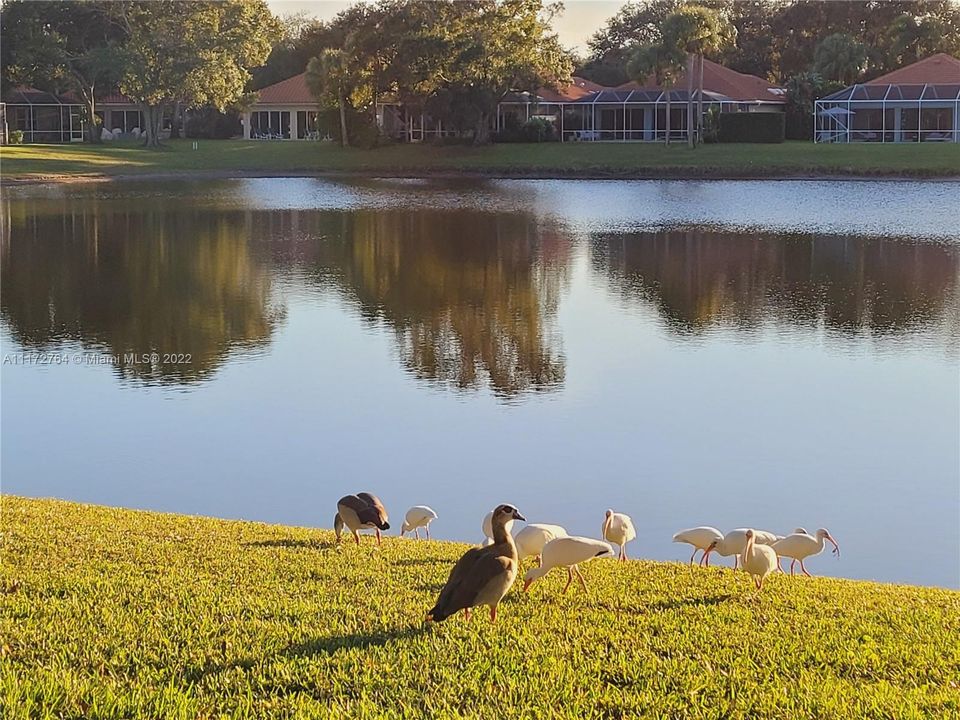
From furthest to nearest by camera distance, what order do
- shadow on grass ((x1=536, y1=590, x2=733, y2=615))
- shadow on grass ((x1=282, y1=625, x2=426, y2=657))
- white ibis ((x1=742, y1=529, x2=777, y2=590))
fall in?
white ibis ((x1=742, y1=529, x2=777, y2=590))
shadow on grass ((x1=536, y1=590, x2=733, y2=615))
shadow on grass ((x1=282, y1=625, x2=426, y2=657))

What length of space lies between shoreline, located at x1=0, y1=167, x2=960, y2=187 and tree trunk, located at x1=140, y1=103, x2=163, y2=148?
11202 millimetres

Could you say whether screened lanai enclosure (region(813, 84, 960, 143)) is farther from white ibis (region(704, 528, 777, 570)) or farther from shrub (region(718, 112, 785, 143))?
white ibis (region(704, 528, 777, 570))

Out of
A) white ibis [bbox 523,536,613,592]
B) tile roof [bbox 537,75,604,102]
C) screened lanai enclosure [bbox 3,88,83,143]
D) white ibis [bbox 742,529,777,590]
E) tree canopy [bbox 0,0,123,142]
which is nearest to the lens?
white ibis [bbox 523,536,613,592]

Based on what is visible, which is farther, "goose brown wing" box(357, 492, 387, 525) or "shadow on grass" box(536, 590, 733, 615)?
"goose brown wing" box(357, 492, 387, 525)

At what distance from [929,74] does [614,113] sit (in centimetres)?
1345

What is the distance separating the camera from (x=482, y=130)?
5875 centimetres

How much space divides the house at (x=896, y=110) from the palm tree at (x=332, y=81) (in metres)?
19.6

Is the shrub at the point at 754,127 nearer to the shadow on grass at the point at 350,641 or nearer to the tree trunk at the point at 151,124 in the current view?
the tree trunk at the point at 151,124

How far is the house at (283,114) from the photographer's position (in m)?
72.1

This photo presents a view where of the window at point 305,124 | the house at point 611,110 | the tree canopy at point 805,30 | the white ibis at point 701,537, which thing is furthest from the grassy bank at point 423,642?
the window at point 305,124

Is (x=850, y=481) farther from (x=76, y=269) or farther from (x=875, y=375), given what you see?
(x=76, y=269)

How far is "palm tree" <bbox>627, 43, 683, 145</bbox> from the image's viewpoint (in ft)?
187

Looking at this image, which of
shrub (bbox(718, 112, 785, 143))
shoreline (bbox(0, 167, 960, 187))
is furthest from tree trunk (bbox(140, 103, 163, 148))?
shrub (bbox(718, 112, 785, 143))

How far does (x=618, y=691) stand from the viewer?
5441 mm
